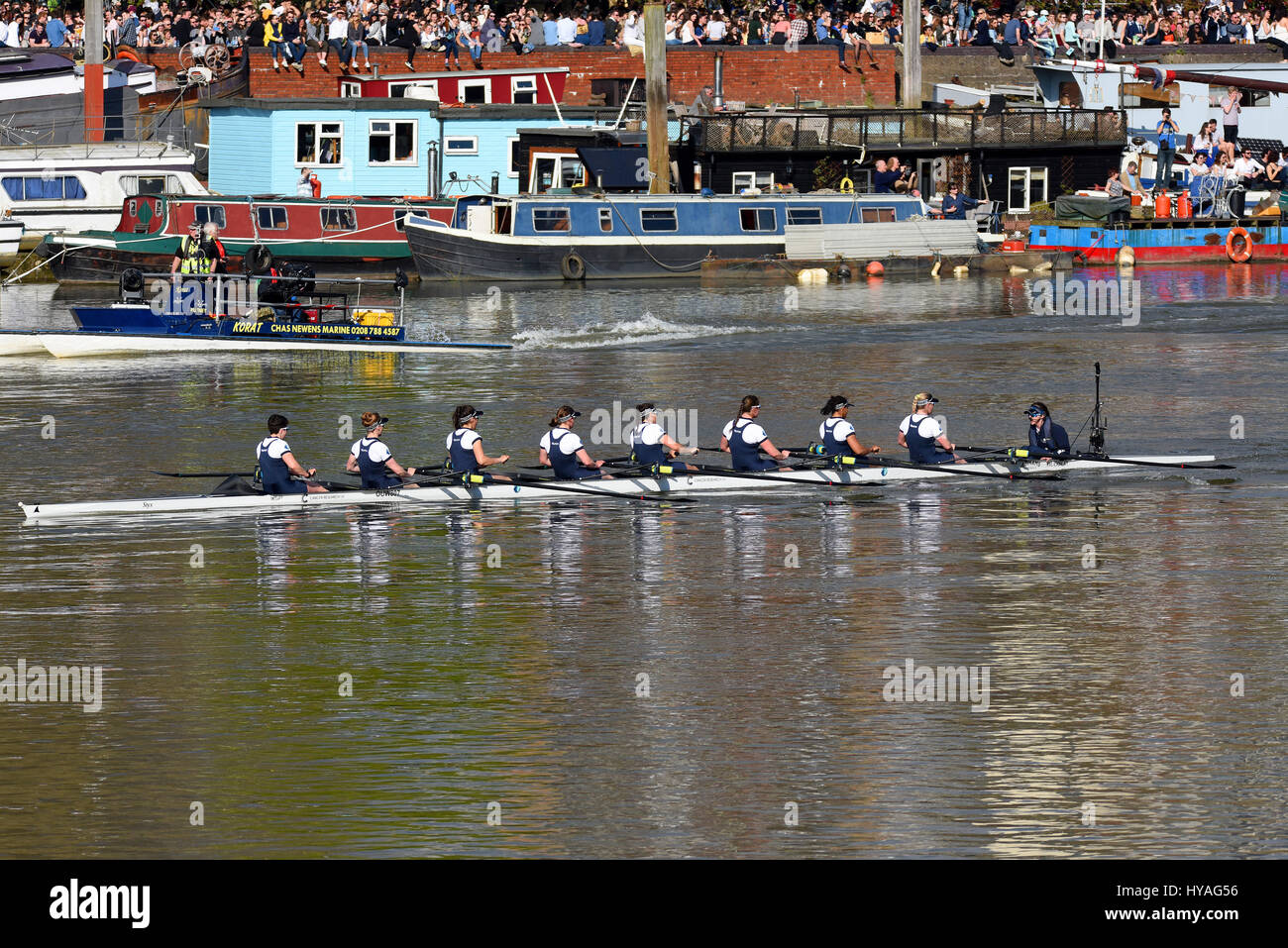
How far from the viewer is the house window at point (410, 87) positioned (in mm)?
56000

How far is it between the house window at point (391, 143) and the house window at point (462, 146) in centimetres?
95

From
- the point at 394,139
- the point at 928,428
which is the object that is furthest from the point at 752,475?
the point at 394,139

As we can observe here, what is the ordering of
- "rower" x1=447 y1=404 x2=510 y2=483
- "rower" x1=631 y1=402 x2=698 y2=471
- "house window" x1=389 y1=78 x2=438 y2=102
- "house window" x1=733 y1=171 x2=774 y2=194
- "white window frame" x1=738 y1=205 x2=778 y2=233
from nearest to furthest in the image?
"rower" x1=447 y1=404 x2=510 y2=483 → "rower" x1=631 y1=402 x2=698 y2=471 → "white window frame" x1=738 y1=205 x2=778 y2=233 → "house window" x1=733 y1=171 x2=774 y2=194 → "house window" x1=389 y1=78 x2=438 y2=102

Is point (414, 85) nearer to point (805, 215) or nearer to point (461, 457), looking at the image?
point (805, 215)

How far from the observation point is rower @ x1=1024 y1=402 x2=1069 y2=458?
2644cm

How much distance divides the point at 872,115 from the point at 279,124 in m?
16.9

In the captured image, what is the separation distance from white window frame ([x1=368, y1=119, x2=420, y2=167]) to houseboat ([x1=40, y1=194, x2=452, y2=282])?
166 inches

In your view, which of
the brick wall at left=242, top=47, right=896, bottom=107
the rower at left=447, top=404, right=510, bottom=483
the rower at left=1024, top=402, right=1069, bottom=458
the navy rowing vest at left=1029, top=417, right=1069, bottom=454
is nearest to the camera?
the rower at left=447, top=404, right=510, bottom=483

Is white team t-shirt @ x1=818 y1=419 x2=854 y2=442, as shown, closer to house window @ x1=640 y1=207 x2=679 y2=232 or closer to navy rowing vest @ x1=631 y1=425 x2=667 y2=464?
navy rowing vest @ x1=631 y1=425 x2=667 y2=464

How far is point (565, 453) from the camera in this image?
25.1 meters

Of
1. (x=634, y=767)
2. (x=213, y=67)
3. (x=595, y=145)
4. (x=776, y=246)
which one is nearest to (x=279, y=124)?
(x=213, y=67)

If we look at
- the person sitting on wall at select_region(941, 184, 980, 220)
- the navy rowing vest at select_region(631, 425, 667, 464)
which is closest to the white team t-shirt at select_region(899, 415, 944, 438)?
the navy rowing vest at select_region(631, 425, 667, 464)
